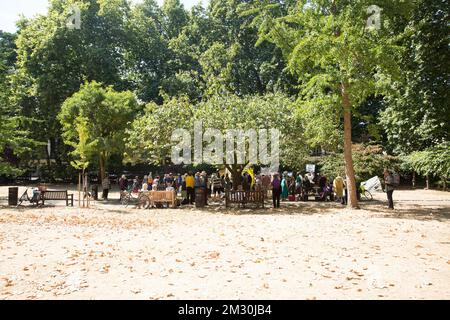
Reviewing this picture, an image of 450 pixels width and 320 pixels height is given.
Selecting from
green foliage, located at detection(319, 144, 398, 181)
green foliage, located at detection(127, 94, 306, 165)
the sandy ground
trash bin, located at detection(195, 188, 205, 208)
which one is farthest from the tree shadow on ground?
trash bin, located at detection(195, 188, 205, 208)

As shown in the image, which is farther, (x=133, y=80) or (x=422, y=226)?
(x=133, y=80)

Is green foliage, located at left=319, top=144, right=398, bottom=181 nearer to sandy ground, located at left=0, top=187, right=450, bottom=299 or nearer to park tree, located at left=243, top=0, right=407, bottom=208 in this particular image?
park tree, located at left=243, top=0, right=407, bottom=208

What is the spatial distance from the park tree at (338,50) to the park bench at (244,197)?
3952 millimetres

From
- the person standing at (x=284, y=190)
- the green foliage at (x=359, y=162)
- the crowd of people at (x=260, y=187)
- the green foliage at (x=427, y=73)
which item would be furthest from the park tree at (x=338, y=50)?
the green foliage at (x=359, y=162)

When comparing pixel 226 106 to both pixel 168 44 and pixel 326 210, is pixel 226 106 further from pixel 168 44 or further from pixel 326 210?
pixel 168 44

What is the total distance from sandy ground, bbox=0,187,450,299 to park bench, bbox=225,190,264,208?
10.3ft

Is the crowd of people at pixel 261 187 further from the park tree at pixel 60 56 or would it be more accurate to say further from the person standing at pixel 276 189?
the park tree at pixel 60 56

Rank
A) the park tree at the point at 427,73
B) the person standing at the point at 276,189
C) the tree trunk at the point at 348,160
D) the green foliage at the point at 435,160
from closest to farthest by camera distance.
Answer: the green foliage at the point at 435,160 → the tree trunk at the point at 348,160 → the person standing at the point at 276,189 → the park tree at the point at 427,73

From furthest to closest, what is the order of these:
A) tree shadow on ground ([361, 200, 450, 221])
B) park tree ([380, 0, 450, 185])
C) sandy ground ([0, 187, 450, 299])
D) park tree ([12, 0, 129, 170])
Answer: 1. park tree ([12, 0, 129, 170])
2. park tree ([380, 0, 450, 185])
3. tree shadow on ground ([361, 200, 450, 221])
4. sandy ground ([0, 187, 450, 299])

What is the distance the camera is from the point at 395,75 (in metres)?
15.6

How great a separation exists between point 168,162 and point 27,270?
32.5 meters

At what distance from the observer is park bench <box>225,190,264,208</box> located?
18109 millimetres

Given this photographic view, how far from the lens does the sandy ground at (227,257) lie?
6.09m
